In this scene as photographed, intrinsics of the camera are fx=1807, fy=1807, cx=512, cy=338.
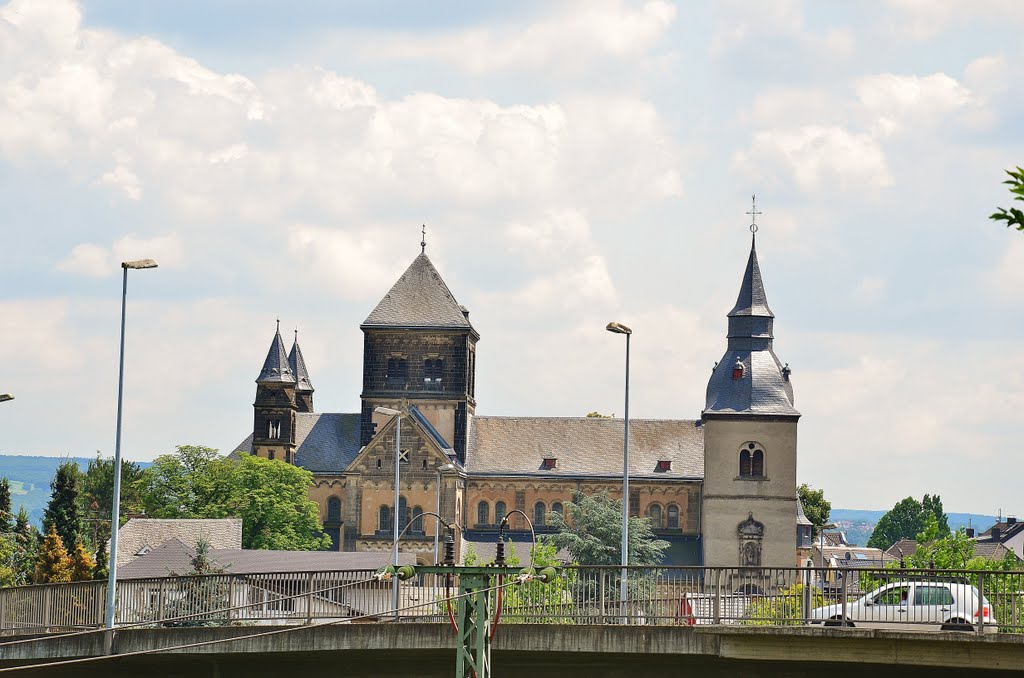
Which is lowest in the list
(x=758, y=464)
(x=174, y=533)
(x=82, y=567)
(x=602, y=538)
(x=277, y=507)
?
(x=82, y=567)

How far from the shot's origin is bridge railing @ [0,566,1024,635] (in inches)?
1140

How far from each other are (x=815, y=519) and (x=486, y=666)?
141m

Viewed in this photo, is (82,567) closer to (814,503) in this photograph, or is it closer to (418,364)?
(418,364)

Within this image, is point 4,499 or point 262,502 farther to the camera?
point 262,502

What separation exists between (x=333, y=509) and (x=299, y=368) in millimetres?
22011

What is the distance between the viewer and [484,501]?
11750 centimetres

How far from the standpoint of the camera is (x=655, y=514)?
384 feet

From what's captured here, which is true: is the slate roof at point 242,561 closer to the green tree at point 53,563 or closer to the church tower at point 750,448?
the green tree at point 53,563

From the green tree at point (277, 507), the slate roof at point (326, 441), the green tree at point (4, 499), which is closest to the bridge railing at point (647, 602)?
the green tree at point (4, 499)

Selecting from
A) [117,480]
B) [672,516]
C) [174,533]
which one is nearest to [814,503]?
[672,516]

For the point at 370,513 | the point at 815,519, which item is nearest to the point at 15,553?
the point at 370,513

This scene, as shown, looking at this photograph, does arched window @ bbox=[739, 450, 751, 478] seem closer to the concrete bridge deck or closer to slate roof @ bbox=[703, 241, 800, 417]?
slate roof @ bbox=[703, 241, 800, 417]

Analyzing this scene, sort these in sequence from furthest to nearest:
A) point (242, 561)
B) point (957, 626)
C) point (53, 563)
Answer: point (53, 563), point (242, 561), point (957, 626)

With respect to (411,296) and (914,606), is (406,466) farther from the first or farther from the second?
(914,606)
